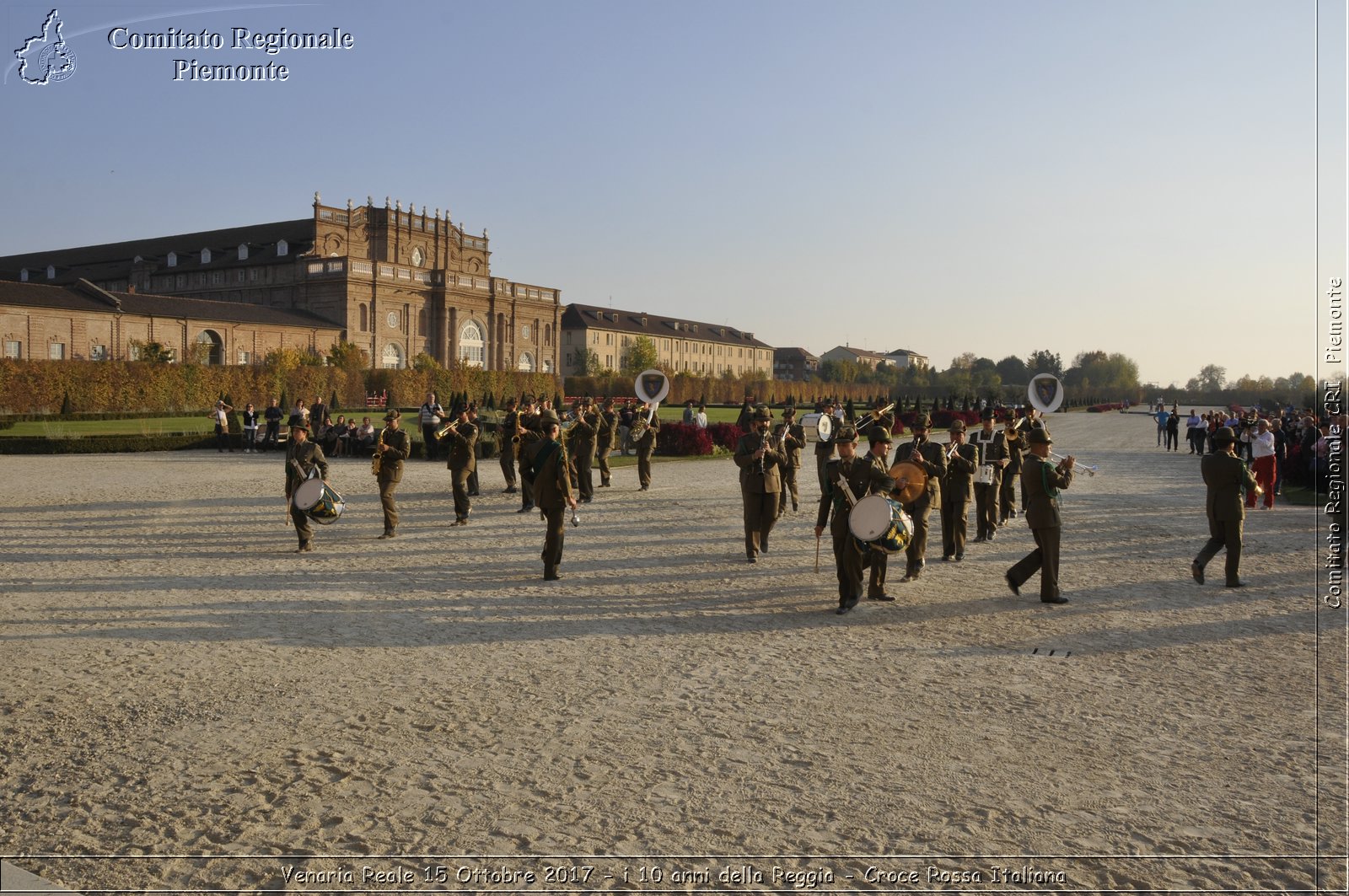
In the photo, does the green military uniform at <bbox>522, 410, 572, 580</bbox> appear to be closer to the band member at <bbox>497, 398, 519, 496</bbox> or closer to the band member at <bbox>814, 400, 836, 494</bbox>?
the band member at <bbox>814, 400, 836, 494</bbox>

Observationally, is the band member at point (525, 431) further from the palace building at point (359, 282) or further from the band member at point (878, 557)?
the palace building at point (359, 282)

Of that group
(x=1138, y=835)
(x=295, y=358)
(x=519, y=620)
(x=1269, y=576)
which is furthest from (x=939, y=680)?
(x=295, y=358)

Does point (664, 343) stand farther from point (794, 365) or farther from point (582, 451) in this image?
point (582, 451)

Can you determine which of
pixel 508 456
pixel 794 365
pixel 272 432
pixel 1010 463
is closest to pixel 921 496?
pixel 1010 463

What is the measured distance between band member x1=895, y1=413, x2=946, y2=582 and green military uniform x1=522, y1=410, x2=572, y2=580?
3662mm

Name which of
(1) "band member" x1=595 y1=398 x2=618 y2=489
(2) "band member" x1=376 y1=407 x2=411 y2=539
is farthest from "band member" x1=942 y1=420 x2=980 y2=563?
(1) "band member" x1=595 y1=398 x2=618 y2=489

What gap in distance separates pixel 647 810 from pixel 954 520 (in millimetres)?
8287

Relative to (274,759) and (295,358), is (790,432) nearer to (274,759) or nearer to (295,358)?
(274,759)

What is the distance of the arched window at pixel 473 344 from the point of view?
287 ft

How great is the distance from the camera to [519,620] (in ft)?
28.5

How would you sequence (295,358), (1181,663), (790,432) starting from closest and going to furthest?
(1181,663) → (790,432) → (295,358)

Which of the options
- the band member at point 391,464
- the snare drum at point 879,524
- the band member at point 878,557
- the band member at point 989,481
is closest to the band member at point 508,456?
the band member at point 391,464

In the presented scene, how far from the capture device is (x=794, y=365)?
6457 inches

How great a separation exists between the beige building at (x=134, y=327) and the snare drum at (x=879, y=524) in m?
58.8
